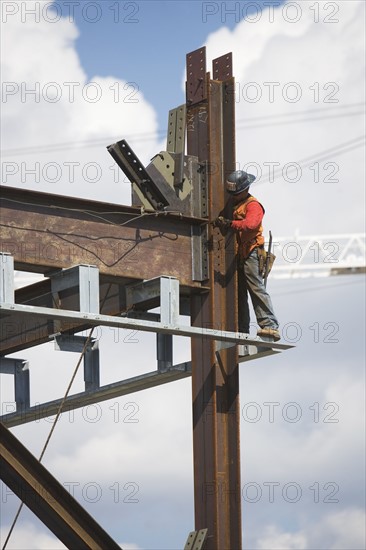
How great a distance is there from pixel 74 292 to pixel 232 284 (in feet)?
7.43

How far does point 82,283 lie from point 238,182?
2575 mm

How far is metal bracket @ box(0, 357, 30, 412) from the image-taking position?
22.6 m

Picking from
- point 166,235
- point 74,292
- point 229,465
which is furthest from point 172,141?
point 229,465

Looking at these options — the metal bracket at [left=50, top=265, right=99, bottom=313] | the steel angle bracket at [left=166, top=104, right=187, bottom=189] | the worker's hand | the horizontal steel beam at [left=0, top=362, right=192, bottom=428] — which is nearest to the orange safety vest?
the worker's hand

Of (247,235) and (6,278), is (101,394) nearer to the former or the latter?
(247,235)

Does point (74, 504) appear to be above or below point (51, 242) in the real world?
below

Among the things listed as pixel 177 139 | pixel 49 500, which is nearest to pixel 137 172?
pixel 177 139

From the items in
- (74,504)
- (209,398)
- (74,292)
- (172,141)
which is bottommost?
(74,504)

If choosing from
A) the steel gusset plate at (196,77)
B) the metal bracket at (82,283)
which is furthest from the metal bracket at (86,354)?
the steel gusset plate at (196,77)

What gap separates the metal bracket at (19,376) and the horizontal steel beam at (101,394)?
196 millimetres

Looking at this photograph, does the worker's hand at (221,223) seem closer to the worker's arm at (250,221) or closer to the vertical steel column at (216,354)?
the vertical steel column at (216,354)

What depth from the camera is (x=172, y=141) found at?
20047 mm

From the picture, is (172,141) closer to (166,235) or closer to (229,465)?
(166,235)

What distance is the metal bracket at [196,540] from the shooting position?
19219 mm
